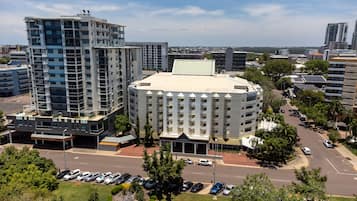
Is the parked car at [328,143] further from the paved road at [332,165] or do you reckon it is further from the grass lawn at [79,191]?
the grass lawn at [79,191]

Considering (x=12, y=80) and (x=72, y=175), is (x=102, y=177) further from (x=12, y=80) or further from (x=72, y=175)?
(x=12, y=80)

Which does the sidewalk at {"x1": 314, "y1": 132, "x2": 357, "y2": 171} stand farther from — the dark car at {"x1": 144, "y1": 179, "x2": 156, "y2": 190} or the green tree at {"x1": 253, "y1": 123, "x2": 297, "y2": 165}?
the dark car at {"x1": 144, "y1": 179, "x2": 156, "y2": 190}

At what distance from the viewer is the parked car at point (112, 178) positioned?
53963mm

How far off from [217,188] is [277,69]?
14389 centimetres

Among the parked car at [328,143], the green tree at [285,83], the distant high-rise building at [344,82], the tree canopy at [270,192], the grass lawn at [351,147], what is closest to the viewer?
the tree canopy at [270,192]

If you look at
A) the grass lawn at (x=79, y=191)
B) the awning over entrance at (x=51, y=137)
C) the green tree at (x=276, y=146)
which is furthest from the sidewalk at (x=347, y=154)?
the awning over entrance at (x=51, y=137)

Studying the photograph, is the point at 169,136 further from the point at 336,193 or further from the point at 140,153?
the point at 336,193

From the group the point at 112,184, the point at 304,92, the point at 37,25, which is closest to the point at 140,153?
the point at 112,184

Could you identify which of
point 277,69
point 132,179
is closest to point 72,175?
point 132,179

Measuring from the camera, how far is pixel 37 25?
70.9 m

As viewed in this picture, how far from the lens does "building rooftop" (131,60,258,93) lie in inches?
2943

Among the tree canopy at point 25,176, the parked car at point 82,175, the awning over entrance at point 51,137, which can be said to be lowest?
the parked car at point 82,175

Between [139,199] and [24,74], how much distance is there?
129383mm

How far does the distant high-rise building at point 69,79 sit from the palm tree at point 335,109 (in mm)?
71696
